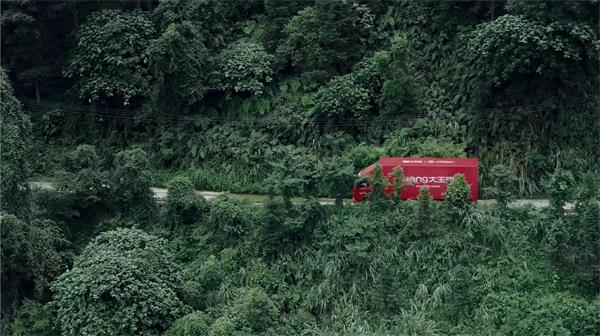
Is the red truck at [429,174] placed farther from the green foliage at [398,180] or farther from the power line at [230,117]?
the power line at [230,117]

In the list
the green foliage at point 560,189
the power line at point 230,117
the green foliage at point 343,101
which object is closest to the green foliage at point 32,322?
the power line at point 230,117

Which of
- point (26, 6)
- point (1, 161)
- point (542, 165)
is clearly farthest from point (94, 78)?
point (542, 165)

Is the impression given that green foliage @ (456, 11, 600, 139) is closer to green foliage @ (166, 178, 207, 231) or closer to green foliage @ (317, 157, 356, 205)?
green foliage @ (317, 157, 356, 205)

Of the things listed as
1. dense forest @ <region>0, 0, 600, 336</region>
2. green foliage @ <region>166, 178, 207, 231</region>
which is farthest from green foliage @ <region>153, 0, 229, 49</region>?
green foliage @ <region>166, 178, 207, 231</region>

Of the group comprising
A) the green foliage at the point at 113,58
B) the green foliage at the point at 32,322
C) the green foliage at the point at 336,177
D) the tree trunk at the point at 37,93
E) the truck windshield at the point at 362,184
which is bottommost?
the green foliage at the point at 32,322

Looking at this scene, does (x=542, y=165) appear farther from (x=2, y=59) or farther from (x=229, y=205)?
(x=2, y=59)

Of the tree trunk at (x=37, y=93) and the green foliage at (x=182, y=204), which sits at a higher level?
the tree trunk at (x=37, y=93)
